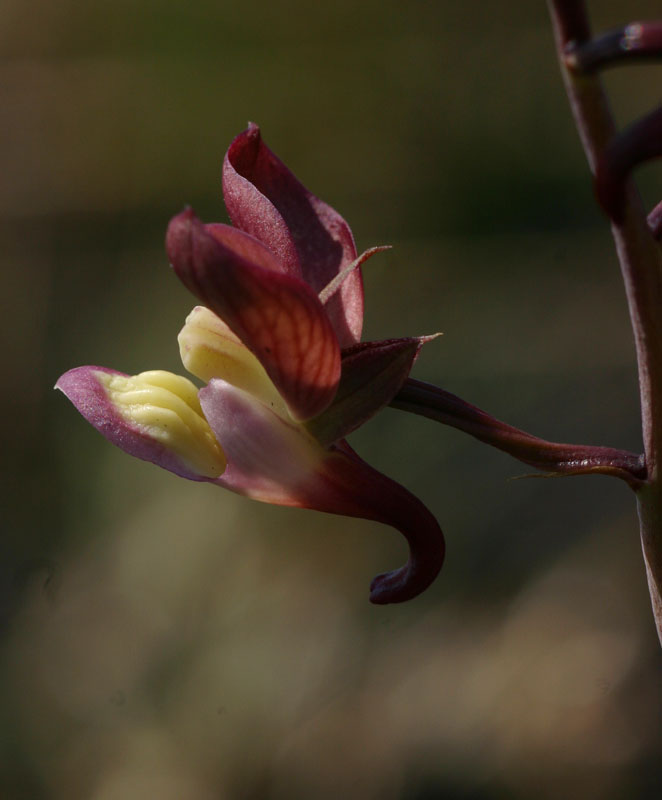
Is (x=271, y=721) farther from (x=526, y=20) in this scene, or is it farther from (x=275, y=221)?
(x=526, y=20)

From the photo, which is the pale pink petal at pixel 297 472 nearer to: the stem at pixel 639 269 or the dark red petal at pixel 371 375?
the dark red petal at pixel 371 375

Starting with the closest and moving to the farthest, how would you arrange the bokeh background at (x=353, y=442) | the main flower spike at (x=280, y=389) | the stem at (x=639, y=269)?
the stem at (x=639, y=269) → the main flower spike at (x=280, y=389) → the bokeh background at (x=353, y=442)

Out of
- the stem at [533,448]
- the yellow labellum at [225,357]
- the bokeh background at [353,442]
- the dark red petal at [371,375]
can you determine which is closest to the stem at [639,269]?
the stem at [533,448]

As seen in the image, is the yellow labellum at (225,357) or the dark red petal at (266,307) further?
the yellow labellum at (225,357)

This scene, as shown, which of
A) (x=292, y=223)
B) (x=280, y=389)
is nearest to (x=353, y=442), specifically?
(x=292, y=223)

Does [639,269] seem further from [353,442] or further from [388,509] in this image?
[353,442]

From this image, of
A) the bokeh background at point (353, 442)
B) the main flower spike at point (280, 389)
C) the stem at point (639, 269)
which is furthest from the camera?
the bokeh background at point (353, 442)

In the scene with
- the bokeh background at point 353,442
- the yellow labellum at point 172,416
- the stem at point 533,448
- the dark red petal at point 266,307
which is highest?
the dark red petal at point 266,307
